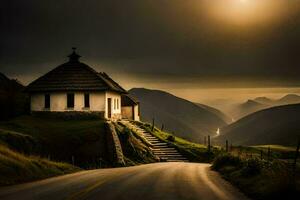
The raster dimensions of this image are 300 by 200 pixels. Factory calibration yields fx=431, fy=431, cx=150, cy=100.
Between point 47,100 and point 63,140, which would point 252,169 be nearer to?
point 63,140

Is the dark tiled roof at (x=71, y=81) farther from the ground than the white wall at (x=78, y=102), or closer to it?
farther from the ground

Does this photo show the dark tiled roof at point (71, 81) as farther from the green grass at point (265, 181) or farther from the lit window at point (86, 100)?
the green grass at point (265, 181)

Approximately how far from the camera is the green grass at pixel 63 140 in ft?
115

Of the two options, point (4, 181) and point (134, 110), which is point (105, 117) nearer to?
point (134, 110)

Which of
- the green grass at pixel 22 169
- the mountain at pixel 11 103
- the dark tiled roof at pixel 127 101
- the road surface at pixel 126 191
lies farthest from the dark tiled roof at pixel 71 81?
the road surface at pixel 126 191

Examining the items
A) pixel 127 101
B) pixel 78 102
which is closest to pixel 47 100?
pixel 78 102

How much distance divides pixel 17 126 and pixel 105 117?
14932 mm

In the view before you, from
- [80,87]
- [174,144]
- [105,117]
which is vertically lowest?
[174,144]

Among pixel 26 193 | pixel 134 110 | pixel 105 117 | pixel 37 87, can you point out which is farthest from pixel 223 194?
pixel 134 110

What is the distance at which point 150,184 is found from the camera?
66.2 ft

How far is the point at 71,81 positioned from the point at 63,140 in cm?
1704

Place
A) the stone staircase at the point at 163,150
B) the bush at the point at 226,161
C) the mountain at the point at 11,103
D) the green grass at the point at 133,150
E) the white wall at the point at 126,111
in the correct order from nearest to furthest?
the bush at the point at 226,161, the green grass at the point at 133,150, the stone staircase at the point at 163,150, the mountain at the point at 11,103, the white wall at the point at 126,111

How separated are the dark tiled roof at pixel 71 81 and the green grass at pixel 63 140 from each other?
8723 millimetres

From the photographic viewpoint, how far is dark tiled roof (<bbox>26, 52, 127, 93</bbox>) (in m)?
54.2
